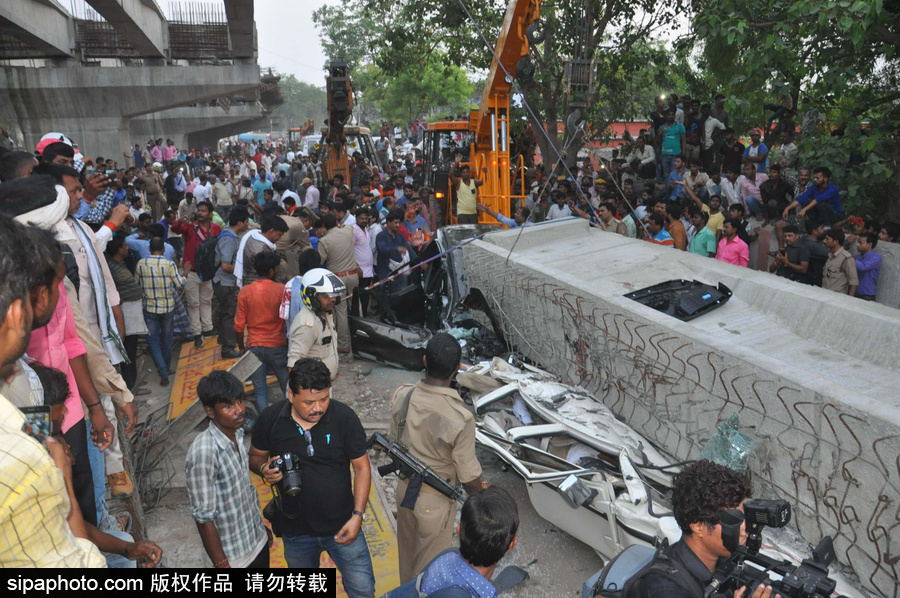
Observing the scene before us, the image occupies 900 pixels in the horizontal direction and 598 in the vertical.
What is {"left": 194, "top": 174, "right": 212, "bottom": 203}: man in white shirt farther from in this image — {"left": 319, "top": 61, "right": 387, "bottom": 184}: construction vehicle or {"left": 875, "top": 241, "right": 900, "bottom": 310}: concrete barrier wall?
{"left": 875, "top": 241, "right": 900, "bottom": 310}: concrete barrier wall

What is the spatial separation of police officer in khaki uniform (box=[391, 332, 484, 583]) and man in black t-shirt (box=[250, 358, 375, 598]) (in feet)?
0.93

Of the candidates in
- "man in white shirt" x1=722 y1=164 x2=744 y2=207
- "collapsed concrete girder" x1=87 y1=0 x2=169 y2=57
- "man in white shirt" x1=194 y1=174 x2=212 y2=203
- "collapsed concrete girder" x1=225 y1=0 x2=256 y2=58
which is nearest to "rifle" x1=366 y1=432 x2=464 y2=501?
"man in white shirt" x1=722 y1=164 x2=744 y2=207

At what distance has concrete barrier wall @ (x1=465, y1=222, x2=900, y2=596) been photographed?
134 inches

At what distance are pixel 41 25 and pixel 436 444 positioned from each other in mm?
20332

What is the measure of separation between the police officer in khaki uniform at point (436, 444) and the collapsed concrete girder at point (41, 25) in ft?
55.1

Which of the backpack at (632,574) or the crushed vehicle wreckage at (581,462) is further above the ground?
the backpack at (632,574)

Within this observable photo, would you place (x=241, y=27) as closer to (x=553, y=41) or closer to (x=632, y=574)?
(x=553, y=41)

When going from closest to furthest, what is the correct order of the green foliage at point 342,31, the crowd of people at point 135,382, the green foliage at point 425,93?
the crowd of people at point 135,382, the green foliage at point 425,93, the green foliage at point 342,31

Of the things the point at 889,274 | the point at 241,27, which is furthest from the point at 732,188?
the point at 241,27

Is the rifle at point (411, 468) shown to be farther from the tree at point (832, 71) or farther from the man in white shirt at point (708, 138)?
the man in white shirt at point (708, 138)

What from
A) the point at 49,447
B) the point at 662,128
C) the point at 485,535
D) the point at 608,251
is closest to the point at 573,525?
the point at 485,535

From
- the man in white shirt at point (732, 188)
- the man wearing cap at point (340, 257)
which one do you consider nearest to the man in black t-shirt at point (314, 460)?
the man wearing cap at point (340, 257)

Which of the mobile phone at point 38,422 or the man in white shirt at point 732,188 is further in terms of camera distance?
the man in white shirt at point 732,188

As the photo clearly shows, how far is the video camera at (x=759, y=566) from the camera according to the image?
6.87ft
